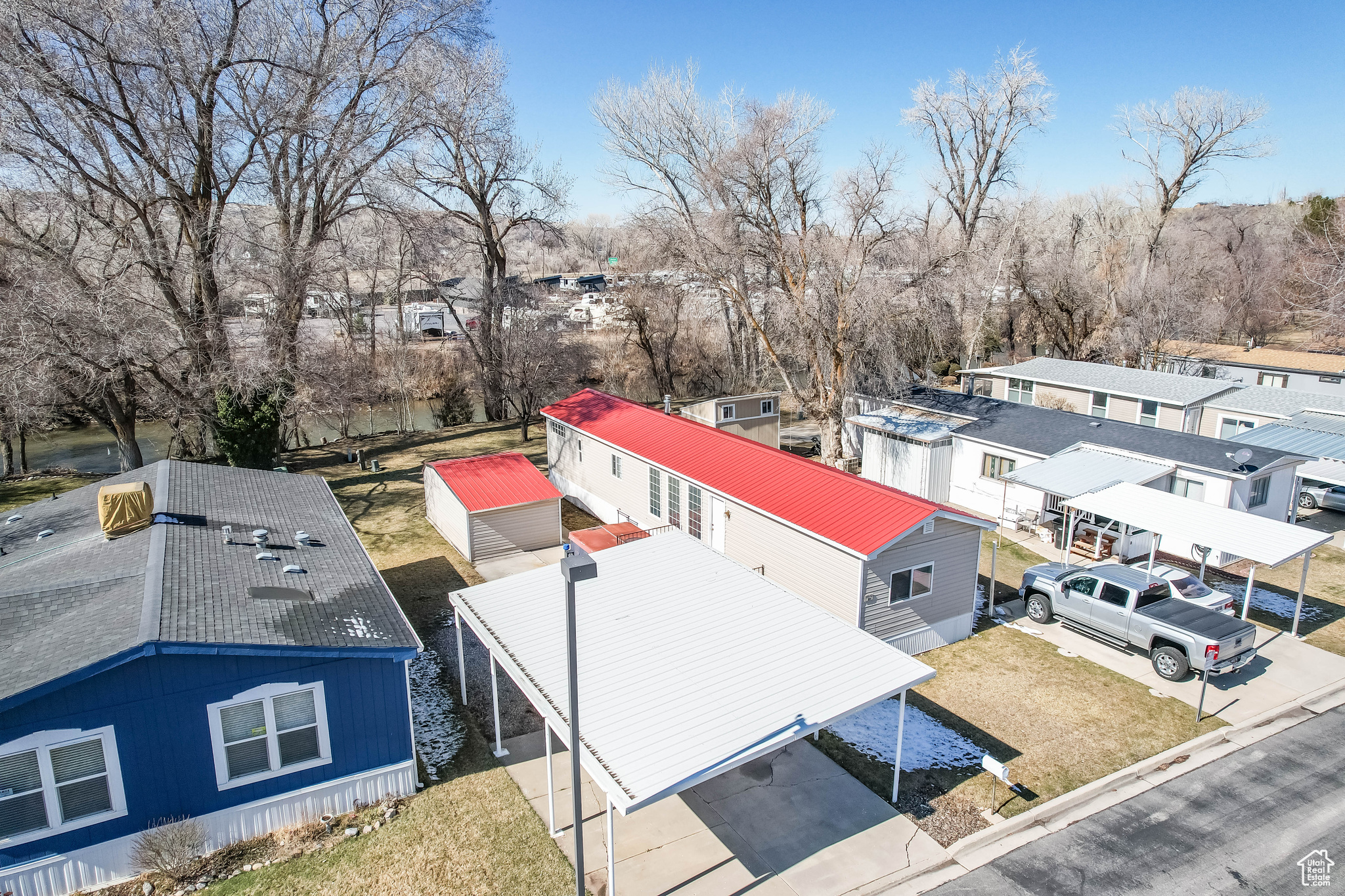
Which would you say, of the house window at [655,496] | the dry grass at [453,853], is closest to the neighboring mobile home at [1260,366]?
the house window at [655,496]

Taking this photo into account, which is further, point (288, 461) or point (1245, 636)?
point (288, 461)

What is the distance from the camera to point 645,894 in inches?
364

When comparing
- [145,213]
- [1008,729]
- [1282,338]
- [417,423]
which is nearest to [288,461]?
[145,213]

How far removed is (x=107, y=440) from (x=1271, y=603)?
45659mm

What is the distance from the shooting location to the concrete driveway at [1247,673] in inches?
536

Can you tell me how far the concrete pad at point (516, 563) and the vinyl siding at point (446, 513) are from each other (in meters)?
0.65

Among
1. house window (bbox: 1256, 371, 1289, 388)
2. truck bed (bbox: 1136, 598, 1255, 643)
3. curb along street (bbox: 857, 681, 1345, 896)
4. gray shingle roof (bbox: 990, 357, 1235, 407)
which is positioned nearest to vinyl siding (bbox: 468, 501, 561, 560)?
curb along street (bbox: 857, 681, 1345, 896)

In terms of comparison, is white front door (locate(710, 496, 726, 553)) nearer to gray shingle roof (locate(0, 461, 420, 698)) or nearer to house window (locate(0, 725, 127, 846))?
gray shingle roof (locate(0, 461, 420, 698))

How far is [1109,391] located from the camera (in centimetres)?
2861

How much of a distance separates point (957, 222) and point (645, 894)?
4388 centimetres

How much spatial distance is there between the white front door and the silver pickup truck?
274 inches

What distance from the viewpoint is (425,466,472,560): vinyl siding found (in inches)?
789

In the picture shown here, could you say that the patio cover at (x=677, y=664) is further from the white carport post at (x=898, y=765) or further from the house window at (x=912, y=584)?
the house window at (x=912, y=584)

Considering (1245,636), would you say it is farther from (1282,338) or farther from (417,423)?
(1282,338)
